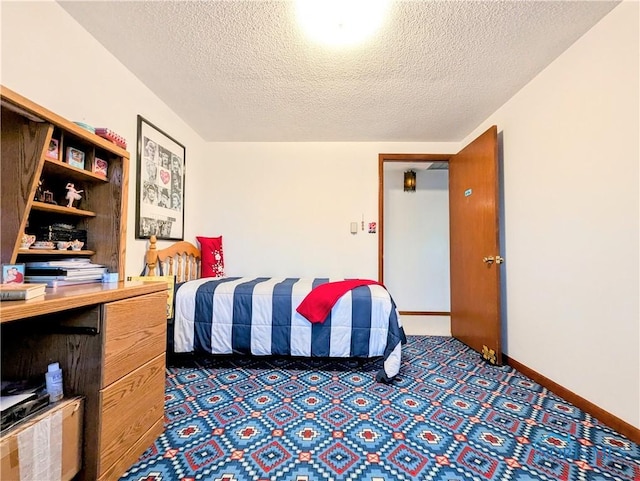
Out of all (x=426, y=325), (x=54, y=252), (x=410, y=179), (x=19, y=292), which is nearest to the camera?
(x=19, y=292)

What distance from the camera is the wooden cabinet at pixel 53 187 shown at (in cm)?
114

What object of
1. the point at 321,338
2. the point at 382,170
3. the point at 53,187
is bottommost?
the point at 321,338

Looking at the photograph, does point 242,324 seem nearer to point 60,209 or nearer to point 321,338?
point 321,338

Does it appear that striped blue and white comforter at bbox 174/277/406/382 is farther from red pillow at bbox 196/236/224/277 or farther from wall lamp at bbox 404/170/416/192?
wall lamp at bbox 404/170/416/192

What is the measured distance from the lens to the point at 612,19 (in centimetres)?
164

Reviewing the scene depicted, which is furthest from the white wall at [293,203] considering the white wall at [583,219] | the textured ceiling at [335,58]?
the white wall at [583,219]

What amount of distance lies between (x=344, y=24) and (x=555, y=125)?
1.65m

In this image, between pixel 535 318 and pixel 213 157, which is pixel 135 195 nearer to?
pixel 213 157

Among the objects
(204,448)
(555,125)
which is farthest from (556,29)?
(204,448)

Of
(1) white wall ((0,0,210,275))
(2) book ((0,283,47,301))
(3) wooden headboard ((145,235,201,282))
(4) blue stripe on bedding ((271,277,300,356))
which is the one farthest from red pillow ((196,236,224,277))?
(2) book ((0,283,47,301))

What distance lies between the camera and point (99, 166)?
1.55 m

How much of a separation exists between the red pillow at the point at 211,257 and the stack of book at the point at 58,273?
1895mm

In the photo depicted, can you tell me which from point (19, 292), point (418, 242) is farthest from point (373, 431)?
point (418, 242)

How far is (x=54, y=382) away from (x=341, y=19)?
2.24m
